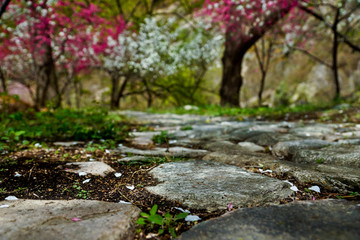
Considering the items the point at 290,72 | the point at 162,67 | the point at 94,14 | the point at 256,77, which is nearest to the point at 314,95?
the point at 290,72

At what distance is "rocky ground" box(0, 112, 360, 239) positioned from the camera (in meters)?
0.90

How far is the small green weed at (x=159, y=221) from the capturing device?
0.99 metres

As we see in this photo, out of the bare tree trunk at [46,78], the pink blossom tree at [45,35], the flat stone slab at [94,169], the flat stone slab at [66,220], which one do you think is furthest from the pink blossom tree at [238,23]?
the flat stone slab at [66,220]

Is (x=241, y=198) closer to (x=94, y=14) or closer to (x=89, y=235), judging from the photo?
(x=89, y=235)

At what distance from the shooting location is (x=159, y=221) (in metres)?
0.99

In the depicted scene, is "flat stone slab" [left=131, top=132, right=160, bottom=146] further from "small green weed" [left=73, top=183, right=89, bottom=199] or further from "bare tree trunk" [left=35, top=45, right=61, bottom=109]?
"bare tree trunk" [left=35, top=45, right=61, bottom=109]

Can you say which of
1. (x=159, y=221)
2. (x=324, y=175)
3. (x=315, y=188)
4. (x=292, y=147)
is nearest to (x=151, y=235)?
(x=159, y=221)

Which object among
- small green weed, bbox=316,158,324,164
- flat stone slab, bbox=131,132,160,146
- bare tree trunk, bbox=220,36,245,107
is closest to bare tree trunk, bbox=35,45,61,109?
flat stone slab, bbox=131,132,160,146

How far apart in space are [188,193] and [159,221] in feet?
1.11

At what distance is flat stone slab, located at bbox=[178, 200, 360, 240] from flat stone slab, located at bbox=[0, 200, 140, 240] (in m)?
0.29

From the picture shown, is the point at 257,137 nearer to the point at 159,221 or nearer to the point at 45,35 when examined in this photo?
the point at 159,221

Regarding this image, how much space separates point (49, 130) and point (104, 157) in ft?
5.43

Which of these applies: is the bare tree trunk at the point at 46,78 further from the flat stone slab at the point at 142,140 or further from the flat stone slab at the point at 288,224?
the flat stone slab at the point at 288,224

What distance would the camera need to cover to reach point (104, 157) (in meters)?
2.21
